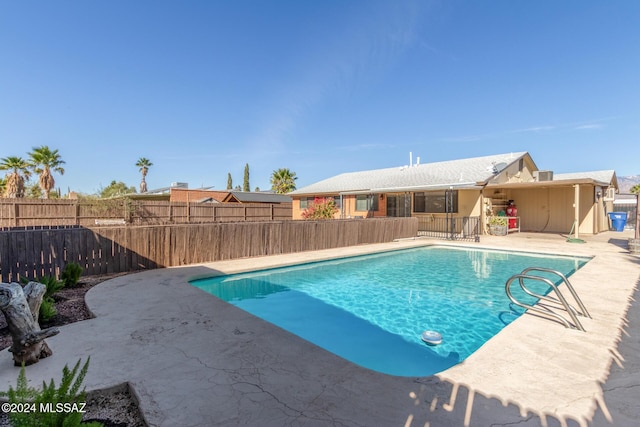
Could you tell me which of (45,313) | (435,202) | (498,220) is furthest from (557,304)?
(435,202)

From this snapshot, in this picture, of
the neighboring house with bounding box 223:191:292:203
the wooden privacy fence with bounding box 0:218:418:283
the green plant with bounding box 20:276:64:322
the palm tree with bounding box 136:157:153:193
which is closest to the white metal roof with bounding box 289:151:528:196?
the neighboring house with bounding box 223:191:292:203

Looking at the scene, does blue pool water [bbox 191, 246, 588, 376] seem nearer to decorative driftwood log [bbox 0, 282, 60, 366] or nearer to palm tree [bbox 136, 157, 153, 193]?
decorative driftwood log [bbox 0, 282, 60, 366]

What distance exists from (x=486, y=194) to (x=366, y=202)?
7.48 meters

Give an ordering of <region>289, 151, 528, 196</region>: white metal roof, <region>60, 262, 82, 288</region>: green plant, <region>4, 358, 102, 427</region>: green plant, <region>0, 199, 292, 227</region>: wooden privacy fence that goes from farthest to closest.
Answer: <region>289, 151, 528, 196</region>: white metal roof < <region>0, 199, 292, 227</region>: wooden privacy fence < <region>60, 262, 82, 288</region>: green plant < <region>4, 358, 102, 427</region>: green plant

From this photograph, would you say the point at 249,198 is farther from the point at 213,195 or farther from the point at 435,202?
the point at 435,202

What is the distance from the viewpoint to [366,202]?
21.5 metres

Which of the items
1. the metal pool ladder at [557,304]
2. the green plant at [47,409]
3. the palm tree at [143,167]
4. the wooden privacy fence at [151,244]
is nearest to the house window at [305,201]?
the wooden privacy fence at [151,244]

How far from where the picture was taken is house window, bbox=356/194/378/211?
2102 centimetres

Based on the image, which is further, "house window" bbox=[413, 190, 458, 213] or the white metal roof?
"house window" bbox=[413, 190, 458, 213]

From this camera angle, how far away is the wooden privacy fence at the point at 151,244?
665cm

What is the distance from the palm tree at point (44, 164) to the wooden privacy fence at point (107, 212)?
13.4m

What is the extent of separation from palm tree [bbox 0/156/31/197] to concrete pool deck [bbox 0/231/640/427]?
2819 centimetres

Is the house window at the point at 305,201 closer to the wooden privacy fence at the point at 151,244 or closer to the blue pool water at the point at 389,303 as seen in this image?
the wooden privacy fence at the point at 151,244

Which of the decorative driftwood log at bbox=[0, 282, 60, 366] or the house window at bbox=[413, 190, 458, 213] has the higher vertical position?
the house window at bbox=[413, 190, 458, 213]
